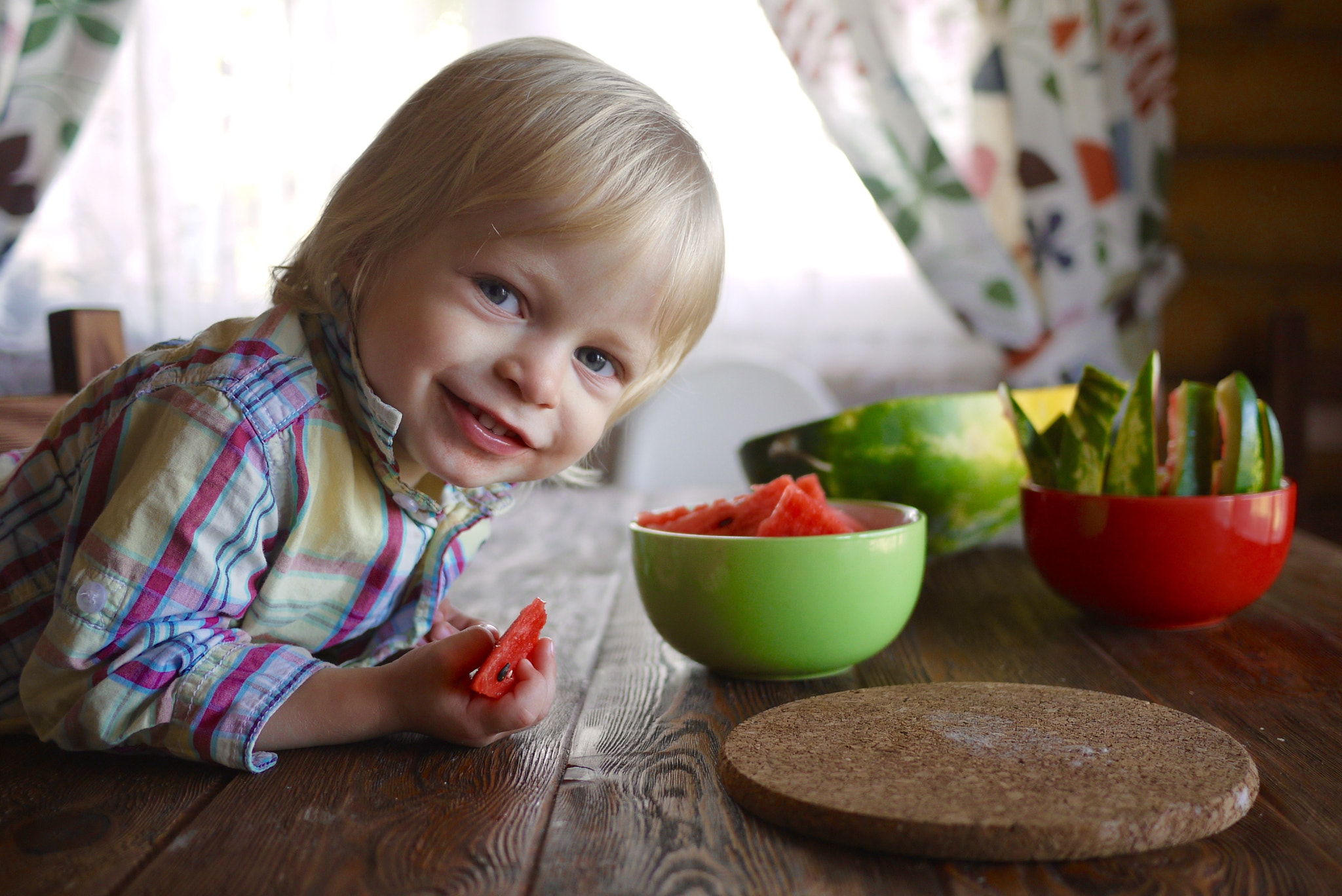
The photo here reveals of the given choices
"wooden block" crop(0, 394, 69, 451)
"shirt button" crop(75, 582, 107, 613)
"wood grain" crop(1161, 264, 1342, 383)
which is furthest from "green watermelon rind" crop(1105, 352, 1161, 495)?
"wood grain" crop(1161, 264, 1342, 383)

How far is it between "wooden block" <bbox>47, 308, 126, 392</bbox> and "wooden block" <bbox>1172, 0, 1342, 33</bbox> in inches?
101

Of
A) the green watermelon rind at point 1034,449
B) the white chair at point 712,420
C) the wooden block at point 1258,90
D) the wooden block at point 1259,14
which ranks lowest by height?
the white chair at point 712,420

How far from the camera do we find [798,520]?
0.72 metres

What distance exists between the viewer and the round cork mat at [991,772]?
43 cm

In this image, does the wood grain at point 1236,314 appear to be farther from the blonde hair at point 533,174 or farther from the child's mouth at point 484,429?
the child's mouth at point 484,429

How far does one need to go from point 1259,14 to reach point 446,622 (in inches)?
105

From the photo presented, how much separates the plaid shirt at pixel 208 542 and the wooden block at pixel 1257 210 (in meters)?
2.42

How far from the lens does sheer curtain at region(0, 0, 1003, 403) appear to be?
7.61 ft

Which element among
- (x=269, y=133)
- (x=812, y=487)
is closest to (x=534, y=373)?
(x=812, y=487)

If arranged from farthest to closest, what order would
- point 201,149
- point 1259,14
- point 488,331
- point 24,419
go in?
point 1259,14 → point 201,149 → point 24,419 → point 488,331

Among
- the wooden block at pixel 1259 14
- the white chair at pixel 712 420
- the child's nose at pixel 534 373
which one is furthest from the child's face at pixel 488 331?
the wooden block at pixel 1259 14

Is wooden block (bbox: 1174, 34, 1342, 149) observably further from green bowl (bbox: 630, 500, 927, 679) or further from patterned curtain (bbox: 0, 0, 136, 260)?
patterned curtain (bbox: 0, 0, 136, 260)

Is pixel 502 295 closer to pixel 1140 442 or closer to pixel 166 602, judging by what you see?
pixel 166 602

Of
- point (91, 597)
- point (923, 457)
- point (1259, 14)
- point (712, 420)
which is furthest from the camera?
point (1259, 14)
